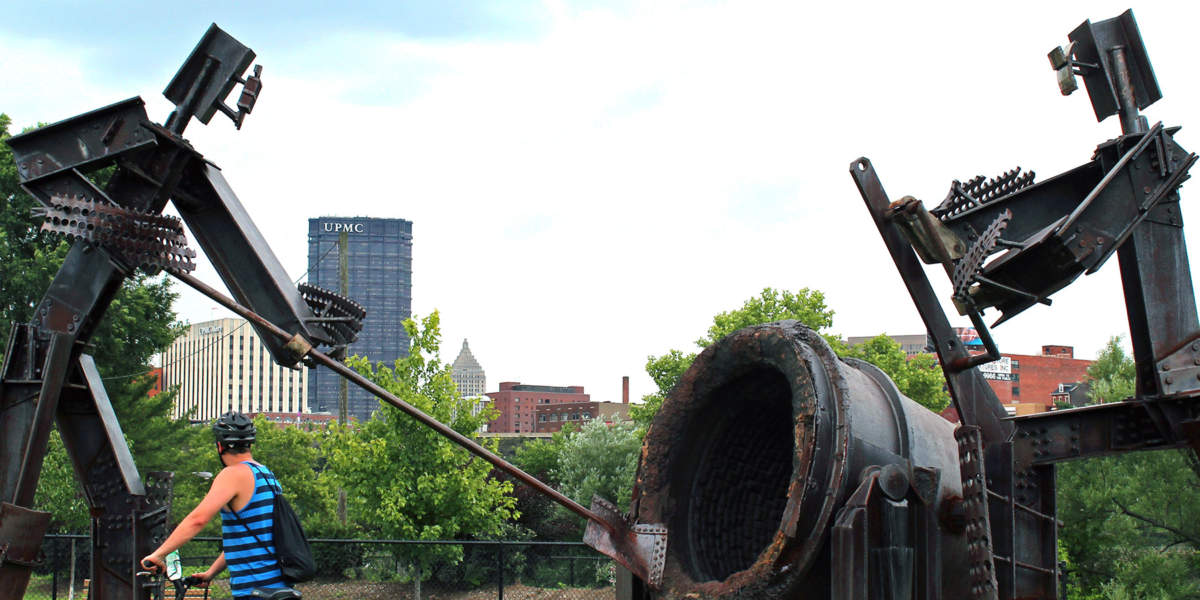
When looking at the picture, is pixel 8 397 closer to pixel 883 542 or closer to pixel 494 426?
pixel 883 542

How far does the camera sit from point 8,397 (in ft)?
25.3

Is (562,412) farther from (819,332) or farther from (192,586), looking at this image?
(192,586)

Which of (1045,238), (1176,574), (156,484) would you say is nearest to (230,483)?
(156,484)

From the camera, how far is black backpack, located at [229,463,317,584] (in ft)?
17.0

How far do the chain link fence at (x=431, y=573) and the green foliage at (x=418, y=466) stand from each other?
0.50m

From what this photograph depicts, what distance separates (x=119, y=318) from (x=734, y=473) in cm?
2709

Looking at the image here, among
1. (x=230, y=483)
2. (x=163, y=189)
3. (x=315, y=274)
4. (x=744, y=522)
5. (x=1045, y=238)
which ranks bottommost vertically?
(x=744, y=522)

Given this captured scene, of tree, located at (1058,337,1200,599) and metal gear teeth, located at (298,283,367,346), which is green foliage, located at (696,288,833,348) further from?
metal gear teeth, located at (298,283,367,346)

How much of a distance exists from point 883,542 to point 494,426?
141m

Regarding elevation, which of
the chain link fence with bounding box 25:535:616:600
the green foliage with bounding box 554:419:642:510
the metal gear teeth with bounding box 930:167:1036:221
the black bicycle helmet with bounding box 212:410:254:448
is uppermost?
the metal gear teeth with bounding box 930:167:1036:221

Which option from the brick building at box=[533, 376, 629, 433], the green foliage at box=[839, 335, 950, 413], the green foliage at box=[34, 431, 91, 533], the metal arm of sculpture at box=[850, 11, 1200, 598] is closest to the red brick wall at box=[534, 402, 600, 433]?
the brick building at box=[533, 376, 629, 433]

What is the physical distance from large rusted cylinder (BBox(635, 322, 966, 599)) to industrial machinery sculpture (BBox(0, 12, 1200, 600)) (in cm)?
2

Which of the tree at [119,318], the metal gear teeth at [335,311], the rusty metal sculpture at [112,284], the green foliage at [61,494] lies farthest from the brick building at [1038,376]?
the rusty metal sculpture at [112,284]

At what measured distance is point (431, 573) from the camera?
885 inches
